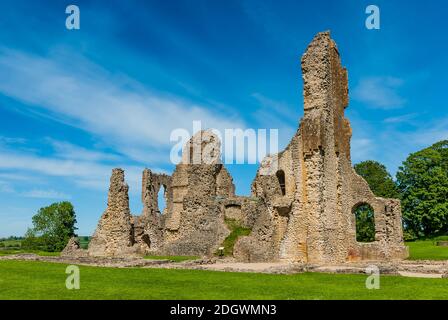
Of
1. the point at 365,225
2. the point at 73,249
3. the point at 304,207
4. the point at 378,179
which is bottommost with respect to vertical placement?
the point at 73,249

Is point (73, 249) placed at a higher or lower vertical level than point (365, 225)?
lower

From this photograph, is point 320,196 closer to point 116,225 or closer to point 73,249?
point 116,225

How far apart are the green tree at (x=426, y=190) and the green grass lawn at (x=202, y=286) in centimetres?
3047

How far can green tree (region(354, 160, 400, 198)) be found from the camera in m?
42.2

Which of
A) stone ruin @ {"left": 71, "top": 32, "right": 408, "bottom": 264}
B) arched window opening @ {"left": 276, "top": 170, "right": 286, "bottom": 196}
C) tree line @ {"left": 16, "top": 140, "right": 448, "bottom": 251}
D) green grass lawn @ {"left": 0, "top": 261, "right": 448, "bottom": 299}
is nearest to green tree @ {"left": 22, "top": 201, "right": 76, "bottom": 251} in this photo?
tree line @ {"left": 16, "top": 140, "right": 448, "bottom": 251}

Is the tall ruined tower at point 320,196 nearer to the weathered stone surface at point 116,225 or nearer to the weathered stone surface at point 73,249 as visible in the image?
the weathered stone surface at point 116,225

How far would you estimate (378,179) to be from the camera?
43094mm

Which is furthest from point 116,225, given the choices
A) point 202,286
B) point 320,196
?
point 202,286

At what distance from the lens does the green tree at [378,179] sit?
4219 centimetres

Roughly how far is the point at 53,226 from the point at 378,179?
32991 millimetres

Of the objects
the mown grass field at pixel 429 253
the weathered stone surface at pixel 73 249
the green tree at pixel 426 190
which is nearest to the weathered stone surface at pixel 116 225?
the weathered stone surface at pixel 73 249

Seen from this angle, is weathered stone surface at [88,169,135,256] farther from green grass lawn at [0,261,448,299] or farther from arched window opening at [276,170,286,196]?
green grass lawn at [0,261,448,299]

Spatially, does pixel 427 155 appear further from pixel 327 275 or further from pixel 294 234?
pixel 327 275
